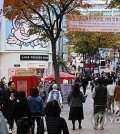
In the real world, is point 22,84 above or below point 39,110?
below

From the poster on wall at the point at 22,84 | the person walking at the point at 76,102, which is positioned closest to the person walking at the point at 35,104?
the person walking at the point at 76,102

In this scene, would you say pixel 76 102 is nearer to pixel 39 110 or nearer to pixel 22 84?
pixel 39 110

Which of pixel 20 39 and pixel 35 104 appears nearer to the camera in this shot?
pixel 35 104

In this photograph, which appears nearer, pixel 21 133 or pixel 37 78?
pixel 21 133

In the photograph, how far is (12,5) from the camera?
25.8 metres

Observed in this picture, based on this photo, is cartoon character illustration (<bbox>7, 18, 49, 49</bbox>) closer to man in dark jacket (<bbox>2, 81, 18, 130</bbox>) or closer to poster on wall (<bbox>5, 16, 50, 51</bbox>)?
poster on wall (<bbox>5, 16, 50, 51</bbox>)

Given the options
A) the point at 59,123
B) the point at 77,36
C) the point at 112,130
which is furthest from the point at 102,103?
the point at 77,36

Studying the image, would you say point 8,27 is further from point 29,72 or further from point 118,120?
point 118,120

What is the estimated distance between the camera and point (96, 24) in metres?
25.7

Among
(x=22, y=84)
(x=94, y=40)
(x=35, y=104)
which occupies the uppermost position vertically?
(x=94, y=40)

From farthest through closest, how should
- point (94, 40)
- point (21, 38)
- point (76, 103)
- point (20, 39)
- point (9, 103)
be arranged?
point (94, 40) → point (20, 39) → point (21, 38) → point (76, 103) → point (9, 103)

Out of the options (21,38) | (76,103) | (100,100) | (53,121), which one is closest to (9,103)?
(76,103)

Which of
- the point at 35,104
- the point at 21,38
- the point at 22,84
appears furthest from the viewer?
the point at 21,38

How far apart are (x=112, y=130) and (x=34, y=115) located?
3535mm
